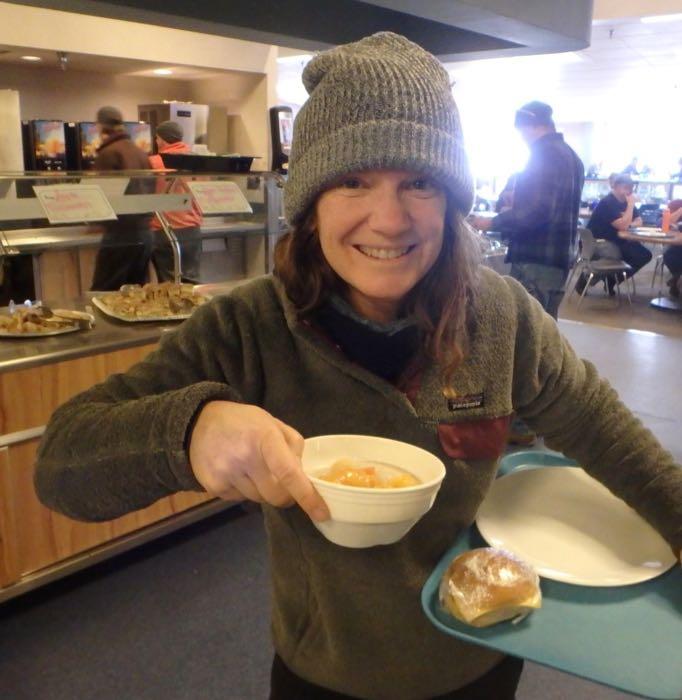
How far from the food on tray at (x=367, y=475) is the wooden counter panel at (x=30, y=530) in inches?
56.8

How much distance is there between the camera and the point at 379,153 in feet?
2.68

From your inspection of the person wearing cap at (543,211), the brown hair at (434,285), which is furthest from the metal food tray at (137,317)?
the person wearing cap at (543,211)

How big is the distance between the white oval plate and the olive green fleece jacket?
0.13 feet

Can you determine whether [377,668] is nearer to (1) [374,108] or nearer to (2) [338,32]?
(1) [374,108]

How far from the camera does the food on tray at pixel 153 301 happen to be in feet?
8.23

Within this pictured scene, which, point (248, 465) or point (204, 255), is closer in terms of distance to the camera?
point (248, 465)

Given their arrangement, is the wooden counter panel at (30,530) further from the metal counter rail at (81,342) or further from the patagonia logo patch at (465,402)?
the patagonia logo patch at (465,402)

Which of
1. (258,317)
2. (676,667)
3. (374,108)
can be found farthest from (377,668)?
(374,108)

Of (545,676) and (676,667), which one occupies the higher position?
(676,667)

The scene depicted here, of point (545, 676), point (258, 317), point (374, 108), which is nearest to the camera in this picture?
point (374, 108)

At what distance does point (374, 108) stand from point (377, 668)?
721 millimetres

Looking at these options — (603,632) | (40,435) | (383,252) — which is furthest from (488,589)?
(40,435)

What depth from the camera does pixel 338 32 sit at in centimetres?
136

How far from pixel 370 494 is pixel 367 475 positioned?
78 millimetres
